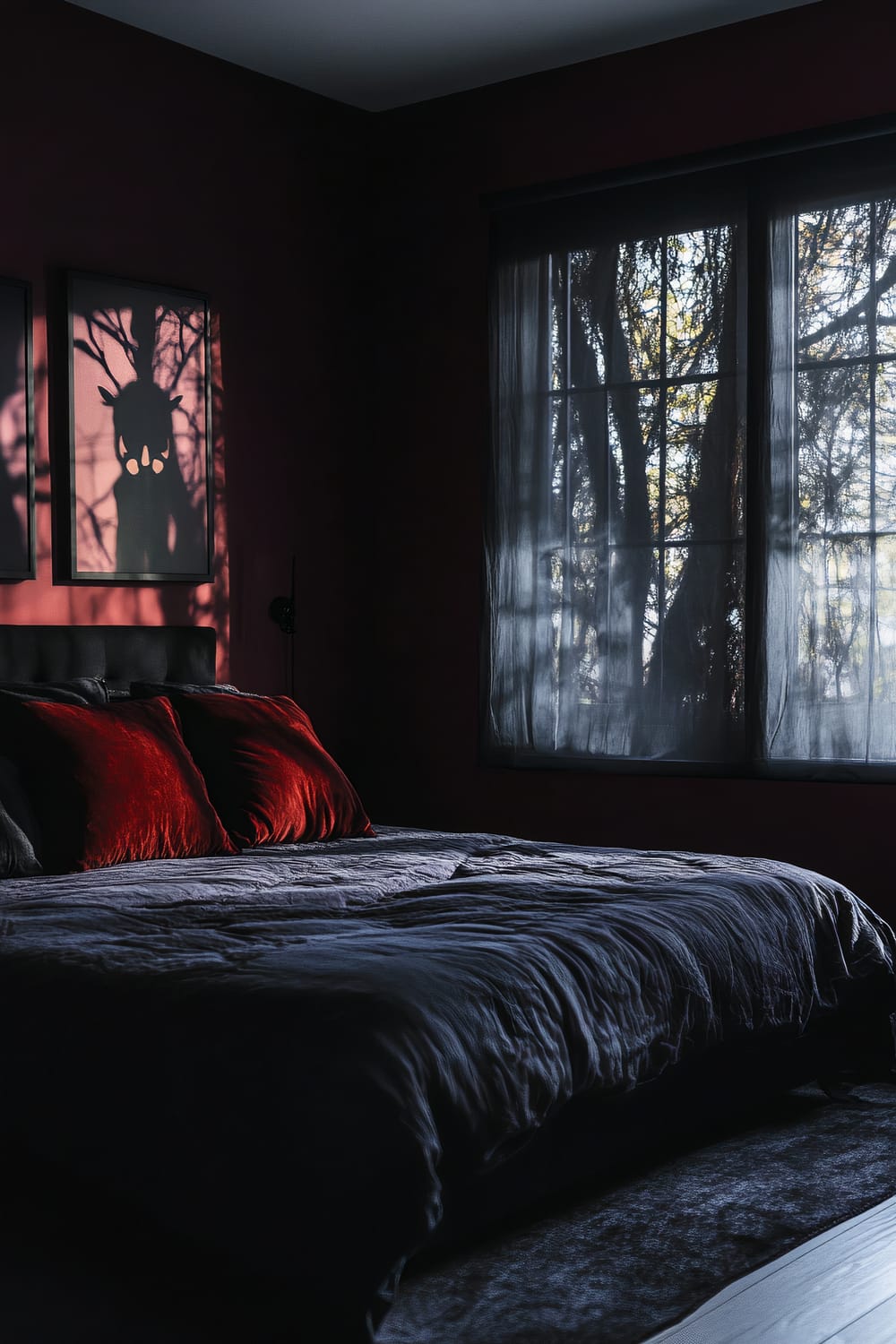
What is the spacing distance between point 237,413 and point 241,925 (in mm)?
2670

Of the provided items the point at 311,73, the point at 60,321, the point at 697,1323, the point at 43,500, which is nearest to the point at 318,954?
the point at 697,1323

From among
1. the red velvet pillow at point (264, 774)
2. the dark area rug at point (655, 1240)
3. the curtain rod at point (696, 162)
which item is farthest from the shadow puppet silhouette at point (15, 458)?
the dark area rug at point (655, 1240)

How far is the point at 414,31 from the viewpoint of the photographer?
4.64 meters

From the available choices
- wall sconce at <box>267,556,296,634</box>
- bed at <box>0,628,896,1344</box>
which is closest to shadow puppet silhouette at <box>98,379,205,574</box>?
wall sconce at <box>267,556,296,634</box>

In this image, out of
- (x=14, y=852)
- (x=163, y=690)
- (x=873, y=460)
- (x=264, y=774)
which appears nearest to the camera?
(x=14, y=852)

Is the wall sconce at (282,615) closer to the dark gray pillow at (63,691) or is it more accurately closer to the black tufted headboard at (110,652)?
the black tufted headboard at (110,652)

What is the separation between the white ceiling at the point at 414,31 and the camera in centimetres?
443

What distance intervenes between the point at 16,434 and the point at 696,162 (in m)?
2.26

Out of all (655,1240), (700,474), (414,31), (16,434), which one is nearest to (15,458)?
(16,434)

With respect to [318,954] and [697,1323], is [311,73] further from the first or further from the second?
[697,1323]

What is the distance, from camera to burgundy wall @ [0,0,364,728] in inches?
168

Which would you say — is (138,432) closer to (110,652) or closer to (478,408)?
(110,652)

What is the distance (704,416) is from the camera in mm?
4578

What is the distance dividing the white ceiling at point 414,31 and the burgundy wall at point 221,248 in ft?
0.40
